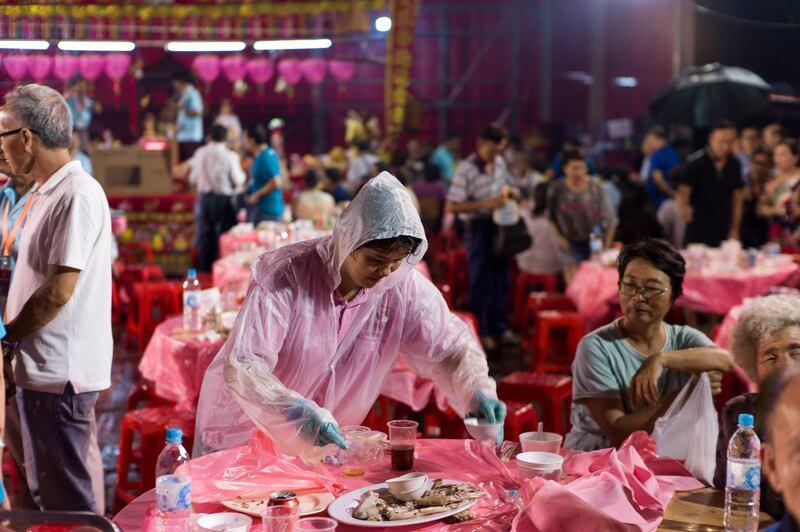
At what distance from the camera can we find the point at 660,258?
11.5 ft

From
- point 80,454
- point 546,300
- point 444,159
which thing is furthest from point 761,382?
point 444,159

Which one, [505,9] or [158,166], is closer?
[158,166]

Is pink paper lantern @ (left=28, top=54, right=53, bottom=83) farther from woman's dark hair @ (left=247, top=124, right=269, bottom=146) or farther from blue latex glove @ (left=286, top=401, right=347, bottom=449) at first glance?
woman's dark hair @ (left=247, top=124, right=269, bottom=146)

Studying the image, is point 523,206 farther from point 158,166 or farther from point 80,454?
point 80,454

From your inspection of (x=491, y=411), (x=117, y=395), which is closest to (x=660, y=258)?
(x=491, y=411)

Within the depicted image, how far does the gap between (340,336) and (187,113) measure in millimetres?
11449

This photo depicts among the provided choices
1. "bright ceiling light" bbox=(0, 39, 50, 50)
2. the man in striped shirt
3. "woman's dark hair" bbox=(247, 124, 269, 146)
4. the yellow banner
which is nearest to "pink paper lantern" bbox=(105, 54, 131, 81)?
the yellow banner

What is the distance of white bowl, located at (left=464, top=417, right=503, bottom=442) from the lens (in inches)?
108

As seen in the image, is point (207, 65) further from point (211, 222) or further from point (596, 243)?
point (596, 243)

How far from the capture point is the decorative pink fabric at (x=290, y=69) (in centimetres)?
1780

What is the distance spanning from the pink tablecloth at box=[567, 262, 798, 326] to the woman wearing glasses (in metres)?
3.50

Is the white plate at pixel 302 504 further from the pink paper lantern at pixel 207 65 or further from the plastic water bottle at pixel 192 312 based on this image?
the pink paper lantern at pixel 207 65

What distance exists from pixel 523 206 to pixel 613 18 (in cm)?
949

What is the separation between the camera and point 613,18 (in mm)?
19250
